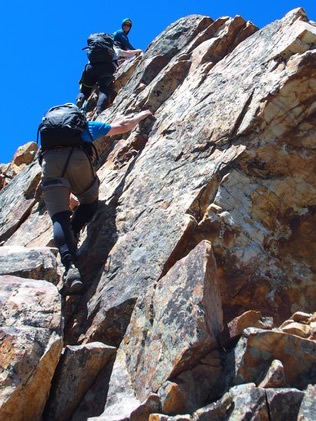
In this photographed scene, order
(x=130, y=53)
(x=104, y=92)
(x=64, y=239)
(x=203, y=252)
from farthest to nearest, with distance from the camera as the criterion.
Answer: (x=130, y=53)
(x=104, y=92)
(x=64, y=239)
(x=203, y=252)

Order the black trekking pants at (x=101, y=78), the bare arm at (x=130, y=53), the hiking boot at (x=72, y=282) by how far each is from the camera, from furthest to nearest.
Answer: the bare arm at (x=130, y=53) < the black trekking pants at (x=101, y=78) < the hiking boot at (x=72, y=282)

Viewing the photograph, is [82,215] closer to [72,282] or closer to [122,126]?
[122,126]

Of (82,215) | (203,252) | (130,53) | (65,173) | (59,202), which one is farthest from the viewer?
(130,53)

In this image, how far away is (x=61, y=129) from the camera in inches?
387

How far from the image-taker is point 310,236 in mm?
9477

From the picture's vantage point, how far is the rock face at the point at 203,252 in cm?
657

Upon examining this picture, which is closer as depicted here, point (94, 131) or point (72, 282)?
point (72, 282)

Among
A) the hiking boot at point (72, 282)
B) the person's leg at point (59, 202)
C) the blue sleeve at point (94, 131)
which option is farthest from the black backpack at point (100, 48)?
the hiking boot at point (72, 282)

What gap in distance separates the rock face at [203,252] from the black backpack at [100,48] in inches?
153

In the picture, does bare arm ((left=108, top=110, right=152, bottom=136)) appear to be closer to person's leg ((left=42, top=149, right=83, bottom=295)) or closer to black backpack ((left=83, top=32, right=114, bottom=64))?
person's leg ((left=42, top=149, right=83, bottom=295))

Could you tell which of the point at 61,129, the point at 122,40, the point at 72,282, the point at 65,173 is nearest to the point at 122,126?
the point at 61,129

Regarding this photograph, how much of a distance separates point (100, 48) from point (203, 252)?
10966 millimetres

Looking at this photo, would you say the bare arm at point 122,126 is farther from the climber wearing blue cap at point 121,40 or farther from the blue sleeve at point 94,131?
the climber wearing blue cap at point 121,40

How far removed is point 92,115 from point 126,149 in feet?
15.7
